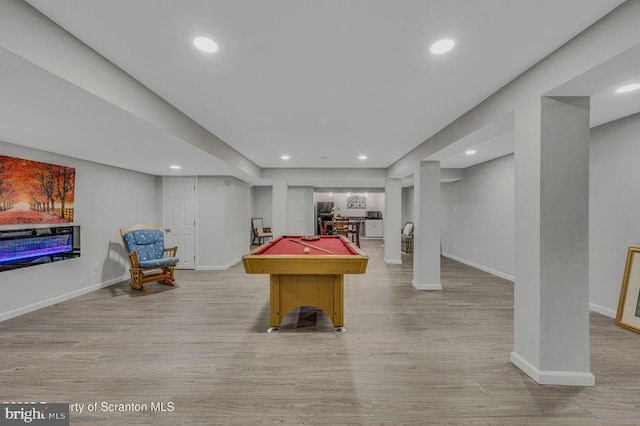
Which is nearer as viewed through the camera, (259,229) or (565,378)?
(565,378)

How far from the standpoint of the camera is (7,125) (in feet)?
8.23

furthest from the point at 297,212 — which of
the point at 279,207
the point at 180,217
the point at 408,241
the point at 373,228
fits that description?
the point at 373,228

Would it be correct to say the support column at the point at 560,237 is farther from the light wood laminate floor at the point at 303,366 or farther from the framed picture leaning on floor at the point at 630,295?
the framed picture leaning on floor at the point at 630,295

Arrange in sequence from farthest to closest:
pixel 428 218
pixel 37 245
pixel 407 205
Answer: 1. pixel 407 205
2. pixel 428 218
3. pixel 37 245

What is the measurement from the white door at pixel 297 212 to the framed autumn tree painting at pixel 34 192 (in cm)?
609

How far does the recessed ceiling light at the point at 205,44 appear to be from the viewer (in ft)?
5.27

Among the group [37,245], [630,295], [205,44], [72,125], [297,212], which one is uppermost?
[205,44]

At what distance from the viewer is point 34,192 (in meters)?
3.39

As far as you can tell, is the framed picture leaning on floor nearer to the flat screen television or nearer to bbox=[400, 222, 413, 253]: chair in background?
bbox=[400, 222, 413, 253]: chair in background

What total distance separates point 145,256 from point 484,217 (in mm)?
6984

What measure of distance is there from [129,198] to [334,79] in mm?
5015

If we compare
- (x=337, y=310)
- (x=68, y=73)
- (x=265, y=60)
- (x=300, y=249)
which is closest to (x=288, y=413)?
(x=337, y=310)

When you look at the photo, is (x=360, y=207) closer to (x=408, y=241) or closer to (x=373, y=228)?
(x=373, y=228)

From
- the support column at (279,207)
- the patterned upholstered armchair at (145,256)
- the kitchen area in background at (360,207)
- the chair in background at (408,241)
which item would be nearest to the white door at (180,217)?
the patterned upholstered armchair at (145,256)
